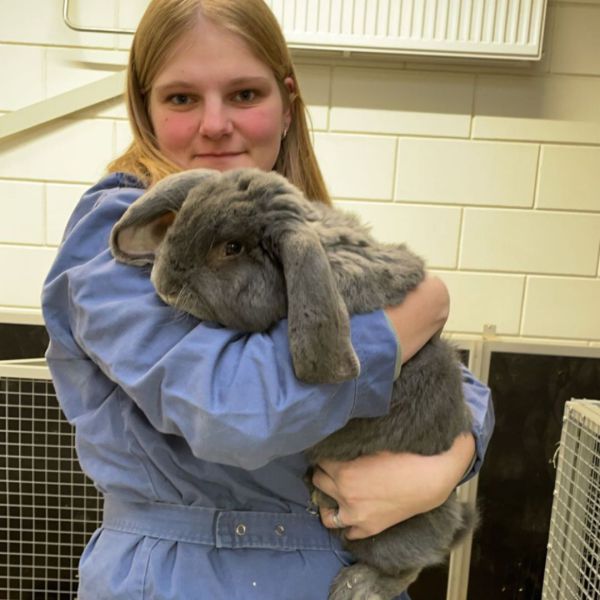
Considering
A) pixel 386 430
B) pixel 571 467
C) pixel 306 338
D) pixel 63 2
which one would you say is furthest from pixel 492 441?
pixel 63 2

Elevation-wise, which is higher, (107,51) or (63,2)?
(63,2)

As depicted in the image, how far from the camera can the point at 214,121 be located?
947mm

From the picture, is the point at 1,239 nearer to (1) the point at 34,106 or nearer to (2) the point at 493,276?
(1) the point at 34,106

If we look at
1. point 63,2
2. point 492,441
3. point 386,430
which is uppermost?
point 63,2

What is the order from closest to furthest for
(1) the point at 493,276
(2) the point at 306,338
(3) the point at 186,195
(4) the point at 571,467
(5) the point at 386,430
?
(2) the point at 306,338, (3) the point at 186,195, (5) the point at 386,430, (4) the point at 571,467, (1) the point at 493,276

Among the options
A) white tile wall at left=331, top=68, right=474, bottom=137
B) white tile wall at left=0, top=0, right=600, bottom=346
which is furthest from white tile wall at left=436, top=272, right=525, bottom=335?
white tile wall at left=331, top=68, right=474, bottom=137

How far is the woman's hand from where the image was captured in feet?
2.88

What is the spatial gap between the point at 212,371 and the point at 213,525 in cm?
29

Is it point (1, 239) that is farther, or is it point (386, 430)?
point (1, 239)

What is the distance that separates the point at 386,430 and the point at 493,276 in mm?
1194

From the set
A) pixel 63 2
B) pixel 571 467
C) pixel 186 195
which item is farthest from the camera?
pixel 63 2

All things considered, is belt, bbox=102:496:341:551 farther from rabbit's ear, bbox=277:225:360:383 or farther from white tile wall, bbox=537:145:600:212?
white tile wall, bbox=537:145:600:212

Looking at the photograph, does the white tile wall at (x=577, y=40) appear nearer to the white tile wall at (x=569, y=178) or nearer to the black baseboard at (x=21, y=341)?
the white tile wall at (x=569, y=178)

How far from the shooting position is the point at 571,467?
59.1 inches
